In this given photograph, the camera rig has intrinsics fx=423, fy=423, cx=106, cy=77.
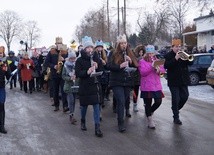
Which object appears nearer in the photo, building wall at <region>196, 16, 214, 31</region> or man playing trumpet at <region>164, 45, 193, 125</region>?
man playing trumpet at <region>164, 45, 193, 125</region>

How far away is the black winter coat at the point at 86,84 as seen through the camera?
8508 mm

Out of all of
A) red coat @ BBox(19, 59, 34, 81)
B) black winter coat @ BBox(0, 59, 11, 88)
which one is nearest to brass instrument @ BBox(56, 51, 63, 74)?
black winter coat @ BBox(0, 59, 11, 88)

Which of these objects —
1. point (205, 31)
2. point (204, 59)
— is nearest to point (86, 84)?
point (204, 59)

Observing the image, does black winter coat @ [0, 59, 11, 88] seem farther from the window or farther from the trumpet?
the window

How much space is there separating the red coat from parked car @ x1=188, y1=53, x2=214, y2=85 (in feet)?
23.9

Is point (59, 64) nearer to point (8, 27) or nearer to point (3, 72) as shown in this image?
point (3, 72)

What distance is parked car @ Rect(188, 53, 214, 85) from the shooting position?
64.8 feet

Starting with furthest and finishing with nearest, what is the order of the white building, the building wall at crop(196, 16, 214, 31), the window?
1. the building wall at crop(196, 16, 214, 31)
2. the white building
3. the window

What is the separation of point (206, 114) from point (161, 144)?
3.73 m

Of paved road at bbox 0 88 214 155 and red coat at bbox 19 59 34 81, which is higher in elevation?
red coat at bbox 19 59 34 81

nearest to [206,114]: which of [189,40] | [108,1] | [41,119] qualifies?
[41,119]

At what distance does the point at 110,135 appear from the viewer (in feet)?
28.0

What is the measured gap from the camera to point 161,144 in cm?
765

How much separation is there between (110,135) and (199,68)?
12.2 m
